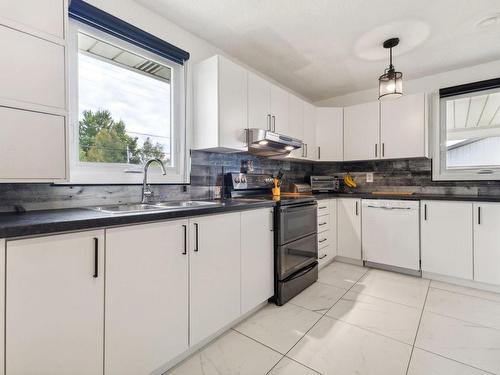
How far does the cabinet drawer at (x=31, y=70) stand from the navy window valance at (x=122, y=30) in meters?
0.60

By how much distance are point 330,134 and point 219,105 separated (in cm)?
202

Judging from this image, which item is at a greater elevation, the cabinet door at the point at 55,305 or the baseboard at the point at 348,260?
the cabinet door at the point at 55,305

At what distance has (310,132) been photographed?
136 inches

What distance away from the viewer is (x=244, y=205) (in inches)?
71.9

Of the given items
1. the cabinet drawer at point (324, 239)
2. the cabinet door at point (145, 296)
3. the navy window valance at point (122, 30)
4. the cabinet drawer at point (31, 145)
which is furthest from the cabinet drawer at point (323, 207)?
the cabinet drawer at point (31, 145)

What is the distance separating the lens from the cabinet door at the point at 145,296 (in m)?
1.16

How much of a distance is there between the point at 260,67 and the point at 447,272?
306cm

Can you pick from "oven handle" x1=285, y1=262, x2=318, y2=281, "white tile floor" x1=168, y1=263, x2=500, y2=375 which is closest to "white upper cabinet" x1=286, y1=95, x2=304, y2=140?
"oven handle" x1=285, y1=262, x2=318, y2=281

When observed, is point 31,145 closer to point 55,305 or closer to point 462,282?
point 55,305

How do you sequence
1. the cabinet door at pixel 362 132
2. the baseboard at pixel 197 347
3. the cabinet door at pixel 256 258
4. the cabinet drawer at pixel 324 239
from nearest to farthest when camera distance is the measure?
the baseboard at pixel 197 347 → the cabinet door at pixel 256 258 → the cabinet drawer at pixel 324 239 → the cabinet door at pixel 362 132

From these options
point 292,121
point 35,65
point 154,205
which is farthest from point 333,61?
point 35,65

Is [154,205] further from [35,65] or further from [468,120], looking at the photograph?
[468,120]

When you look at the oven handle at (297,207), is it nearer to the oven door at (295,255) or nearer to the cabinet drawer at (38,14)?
the oven door at (295,255)

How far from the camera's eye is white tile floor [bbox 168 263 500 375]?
1.46 m
